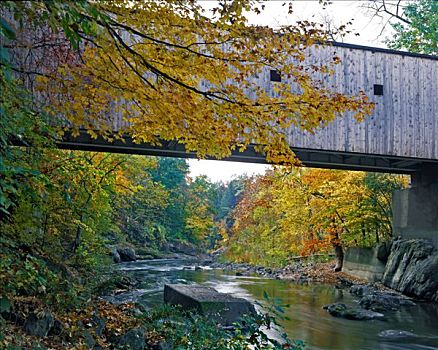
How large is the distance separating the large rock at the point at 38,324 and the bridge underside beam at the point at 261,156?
17.3ft

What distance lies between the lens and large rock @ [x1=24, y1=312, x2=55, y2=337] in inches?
166

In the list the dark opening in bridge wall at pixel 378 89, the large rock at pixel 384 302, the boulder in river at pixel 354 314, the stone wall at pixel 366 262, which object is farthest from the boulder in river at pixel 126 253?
the dark opening in bridge wall at pixel 378 89

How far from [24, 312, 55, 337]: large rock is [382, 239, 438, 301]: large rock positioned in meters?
11.5

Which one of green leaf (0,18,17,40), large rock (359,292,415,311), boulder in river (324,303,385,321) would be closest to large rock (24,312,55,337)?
green leaf (0,18,17,40)

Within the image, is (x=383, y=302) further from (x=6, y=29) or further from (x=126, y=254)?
(x=126, y=254)

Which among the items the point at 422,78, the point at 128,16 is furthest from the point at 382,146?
the point at 128,16

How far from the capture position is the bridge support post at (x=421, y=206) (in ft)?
45.4

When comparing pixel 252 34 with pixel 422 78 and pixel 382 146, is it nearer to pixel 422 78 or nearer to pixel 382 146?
pixel 382 146

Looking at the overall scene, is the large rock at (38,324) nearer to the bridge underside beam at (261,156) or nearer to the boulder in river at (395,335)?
the bridge underside beam at (261,156)

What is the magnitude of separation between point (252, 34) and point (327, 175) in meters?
14.0

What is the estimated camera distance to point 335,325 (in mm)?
9336

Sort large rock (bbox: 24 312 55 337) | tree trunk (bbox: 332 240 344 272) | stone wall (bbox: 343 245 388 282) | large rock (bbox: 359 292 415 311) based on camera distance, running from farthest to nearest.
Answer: tree trunk (bbox: 332 240 344 272) → stone wall (bbox: 343 245 388 282) → large rock (bbox: 359 292 415 311) → large rock (bbox: 24 312 55 337)

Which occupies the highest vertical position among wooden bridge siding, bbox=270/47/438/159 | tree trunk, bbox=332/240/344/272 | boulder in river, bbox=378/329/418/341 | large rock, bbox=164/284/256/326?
wooden bridge siding, bbox=270/47/438/159

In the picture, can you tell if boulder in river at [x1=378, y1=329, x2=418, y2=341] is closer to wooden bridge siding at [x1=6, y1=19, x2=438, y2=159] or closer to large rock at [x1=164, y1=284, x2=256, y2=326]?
large rock at [x1=164, y1=284, x2=256, y2=326]
